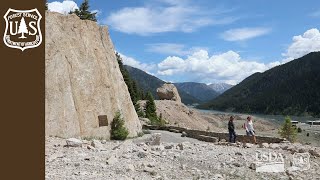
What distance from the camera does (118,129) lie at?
32406 millimetres

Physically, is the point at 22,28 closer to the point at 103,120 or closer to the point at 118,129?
the point at 103,120

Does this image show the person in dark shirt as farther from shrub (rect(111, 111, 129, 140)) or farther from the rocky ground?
shrub (rect(111, 111, 129, 140))

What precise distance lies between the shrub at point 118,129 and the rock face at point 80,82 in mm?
421

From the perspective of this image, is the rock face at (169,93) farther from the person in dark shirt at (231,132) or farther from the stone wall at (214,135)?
the person in dark shirt at (231,132)

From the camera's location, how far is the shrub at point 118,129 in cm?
3209

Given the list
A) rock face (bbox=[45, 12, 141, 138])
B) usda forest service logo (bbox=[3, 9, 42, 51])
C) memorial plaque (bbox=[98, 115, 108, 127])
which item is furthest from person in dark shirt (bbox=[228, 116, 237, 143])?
usda forest service logo (bbox=[3, 9, 42, 51])

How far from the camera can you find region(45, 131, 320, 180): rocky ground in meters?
15.1

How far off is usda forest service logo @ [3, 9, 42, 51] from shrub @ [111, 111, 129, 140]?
23830 millimetres

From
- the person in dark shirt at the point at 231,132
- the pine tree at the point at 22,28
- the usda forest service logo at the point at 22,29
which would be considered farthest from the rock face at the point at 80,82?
the pine tree at the point at 22,28

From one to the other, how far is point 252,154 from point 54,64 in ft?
47.2

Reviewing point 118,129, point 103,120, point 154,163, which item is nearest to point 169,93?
point 118,129

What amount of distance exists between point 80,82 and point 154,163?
14.8 m

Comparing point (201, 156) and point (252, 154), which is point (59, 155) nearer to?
point (201, 156)

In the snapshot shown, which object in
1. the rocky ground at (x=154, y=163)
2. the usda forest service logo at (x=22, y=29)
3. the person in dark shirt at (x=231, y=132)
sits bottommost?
the rocky ground at (x=154, y=163)
